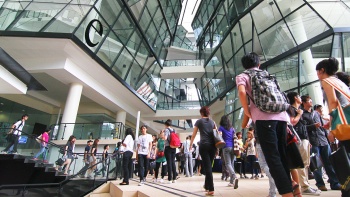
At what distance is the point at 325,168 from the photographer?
3.88 m

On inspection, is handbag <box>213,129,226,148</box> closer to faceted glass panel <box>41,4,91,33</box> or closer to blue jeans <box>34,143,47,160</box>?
blue jeans <box>34,143,47,160</box>

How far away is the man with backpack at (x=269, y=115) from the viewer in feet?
6.68

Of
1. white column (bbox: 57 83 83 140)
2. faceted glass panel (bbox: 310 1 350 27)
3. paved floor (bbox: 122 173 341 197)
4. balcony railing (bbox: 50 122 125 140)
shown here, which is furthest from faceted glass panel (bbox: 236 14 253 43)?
white column (bbox: 57 83 83 140)

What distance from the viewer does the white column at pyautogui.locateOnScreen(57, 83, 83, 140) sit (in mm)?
12172

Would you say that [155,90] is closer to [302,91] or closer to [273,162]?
[302,91]

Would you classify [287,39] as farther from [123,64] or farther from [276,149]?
[276,149]

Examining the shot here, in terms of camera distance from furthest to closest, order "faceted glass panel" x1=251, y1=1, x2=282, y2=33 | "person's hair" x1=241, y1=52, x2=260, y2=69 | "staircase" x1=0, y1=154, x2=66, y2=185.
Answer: "faceted glass panel" x1=251, y1=1, x2=282, y2=33 < "staircase" x1=0, y1=154, x2=66, y2=185 < "person's hair" x1=241, y1=52, x2=260, y2=69

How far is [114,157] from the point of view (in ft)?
31.0

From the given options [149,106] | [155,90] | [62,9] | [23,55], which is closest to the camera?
[62,9]

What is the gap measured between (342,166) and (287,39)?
1014 cm

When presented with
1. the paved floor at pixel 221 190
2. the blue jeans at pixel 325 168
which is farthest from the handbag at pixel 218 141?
the blue jeans at pixel 325 168

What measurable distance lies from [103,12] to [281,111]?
12.7 meters

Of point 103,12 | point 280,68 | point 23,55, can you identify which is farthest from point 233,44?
point 23,55

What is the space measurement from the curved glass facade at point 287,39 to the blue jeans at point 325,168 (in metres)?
5.40
